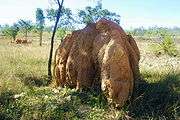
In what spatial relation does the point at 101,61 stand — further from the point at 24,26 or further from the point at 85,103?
the point at 24,26

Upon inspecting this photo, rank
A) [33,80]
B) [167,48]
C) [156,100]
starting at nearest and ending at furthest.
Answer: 1. [156,100]
2. [33,80]
3. [167,48]

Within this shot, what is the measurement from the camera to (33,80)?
19.2 metres

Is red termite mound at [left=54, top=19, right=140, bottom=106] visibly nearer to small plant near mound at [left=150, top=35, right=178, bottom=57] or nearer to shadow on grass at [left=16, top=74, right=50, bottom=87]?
shadow on grass at [left=16, top=74, right=50, bottom=87]

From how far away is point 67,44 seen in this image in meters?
17.5

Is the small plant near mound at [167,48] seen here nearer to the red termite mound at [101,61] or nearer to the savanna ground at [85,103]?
the savanna ground at [85,103]

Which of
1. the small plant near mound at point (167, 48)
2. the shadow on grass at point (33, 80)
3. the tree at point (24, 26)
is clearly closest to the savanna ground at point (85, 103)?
the shadow on grass at point (33, 80)

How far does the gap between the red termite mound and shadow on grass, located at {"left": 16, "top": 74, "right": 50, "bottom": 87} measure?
135 cm

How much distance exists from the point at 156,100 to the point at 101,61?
258 cm

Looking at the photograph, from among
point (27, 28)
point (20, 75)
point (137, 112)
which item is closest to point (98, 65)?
point (137, 112)

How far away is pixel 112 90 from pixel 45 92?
10.7 ft

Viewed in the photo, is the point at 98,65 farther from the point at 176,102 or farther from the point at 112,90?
the point at 176,102

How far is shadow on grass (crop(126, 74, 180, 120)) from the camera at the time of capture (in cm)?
1410

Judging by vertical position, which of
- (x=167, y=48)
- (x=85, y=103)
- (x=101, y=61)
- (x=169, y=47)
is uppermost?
(x=101, y=61)

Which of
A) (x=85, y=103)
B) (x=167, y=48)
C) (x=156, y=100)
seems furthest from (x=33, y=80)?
(x=167, y=48)
